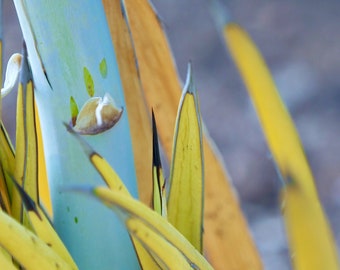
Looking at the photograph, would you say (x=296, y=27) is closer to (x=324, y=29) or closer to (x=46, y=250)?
(x=324, y=29)

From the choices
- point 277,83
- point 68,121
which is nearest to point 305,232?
point 68,121

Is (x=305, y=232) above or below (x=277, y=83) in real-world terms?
below

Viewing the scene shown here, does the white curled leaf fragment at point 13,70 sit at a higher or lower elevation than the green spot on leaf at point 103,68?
higher

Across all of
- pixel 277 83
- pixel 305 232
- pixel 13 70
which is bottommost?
pixel 305 232

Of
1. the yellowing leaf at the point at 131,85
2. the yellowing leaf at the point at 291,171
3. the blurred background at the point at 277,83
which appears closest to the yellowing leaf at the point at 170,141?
the yellowing leaf at the point at 131,85

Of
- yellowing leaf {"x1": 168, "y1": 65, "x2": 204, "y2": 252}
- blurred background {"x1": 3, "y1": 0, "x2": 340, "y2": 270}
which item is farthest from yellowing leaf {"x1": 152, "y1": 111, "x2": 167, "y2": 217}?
blurred background {"x1": 3, "y1": 0, "x2": 340, "y2": 270}

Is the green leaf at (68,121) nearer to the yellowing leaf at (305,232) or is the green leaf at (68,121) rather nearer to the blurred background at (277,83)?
the yellowing leaf at (305,232)

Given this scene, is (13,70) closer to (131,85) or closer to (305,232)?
(131,85)
